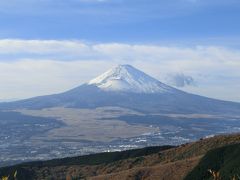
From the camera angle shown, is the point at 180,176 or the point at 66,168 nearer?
the point at 180,176

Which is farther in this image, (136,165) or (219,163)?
(136,165)

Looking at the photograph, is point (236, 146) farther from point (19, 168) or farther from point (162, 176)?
point (19, 168)

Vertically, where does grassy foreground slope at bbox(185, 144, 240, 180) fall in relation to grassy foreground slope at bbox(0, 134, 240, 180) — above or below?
above

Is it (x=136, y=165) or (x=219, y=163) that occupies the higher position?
(x=219, y=163)

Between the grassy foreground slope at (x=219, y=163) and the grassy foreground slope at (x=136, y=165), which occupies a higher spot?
the grassy foreground slope at (x=219, y=163)

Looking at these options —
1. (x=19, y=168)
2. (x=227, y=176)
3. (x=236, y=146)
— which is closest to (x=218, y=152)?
(x=236, y=146)

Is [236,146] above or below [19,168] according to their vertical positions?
above

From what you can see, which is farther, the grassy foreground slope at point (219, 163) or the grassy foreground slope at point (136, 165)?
the grassy foreground slope at point (136, 165)

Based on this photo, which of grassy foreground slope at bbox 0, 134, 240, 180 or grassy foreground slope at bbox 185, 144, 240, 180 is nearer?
grassy foreground slope at bbox 185, 144, 240, 180
